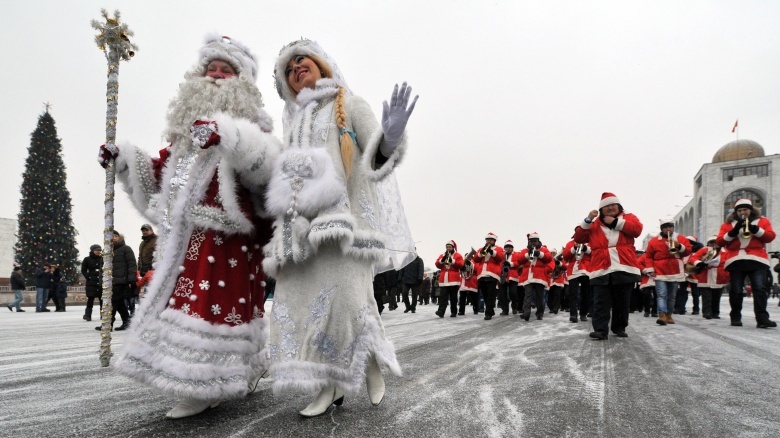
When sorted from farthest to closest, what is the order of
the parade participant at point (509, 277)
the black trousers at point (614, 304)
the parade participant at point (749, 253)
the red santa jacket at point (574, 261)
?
the parade participant at point (509, 277), the red santa jacket at point (574, 261), the parade participant at point (749, 253), the black trousers at point (614, 304)

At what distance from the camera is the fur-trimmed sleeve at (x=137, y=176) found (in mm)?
3023

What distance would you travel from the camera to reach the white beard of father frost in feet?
9.61

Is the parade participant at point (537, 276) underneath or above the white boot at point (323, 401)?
above

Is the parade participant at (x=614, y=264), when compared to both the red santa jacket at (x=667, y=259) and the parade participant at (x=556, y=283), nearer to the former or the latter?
the red santa jacket at (x=667, y=259)

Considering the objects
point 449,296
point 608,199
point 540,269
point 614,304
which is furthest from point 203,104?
point 449,296

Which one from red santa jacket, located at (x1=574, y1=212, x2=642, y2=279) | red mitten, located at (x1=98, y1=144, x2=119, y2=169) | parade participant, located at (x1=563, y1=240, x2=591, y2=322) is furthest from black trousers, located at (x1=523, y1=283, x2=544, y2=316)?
red mitten, located at (x1=98, y1=144, x2=119, y2=169)

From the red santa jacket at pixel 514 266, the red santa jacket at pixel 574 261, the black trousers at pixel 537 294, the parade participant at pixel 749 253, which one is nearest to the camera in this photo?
the parade participant at pixel 749 253

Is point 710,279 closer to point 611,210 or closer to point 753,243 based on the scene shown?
point 753,243

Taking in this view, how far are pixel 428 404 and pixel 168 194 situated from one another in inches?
74.6

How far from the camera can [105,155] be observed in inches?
118

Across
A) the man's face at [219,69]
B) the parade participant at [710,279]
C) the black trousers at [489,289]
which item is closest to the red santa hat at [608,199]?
the black trousers at [489,289]

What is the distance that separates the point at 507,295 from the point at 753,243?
5847mm

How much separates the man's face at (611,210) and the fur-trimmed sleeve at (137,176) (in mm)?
A: 5841

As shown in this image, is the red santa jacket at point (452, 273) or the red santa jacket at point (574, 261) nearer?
the red santa jacket at point (574, 261)
